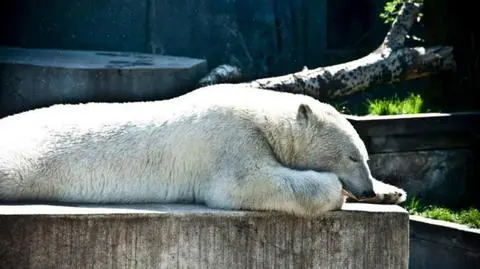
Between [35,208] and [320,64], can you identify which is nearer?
[35,208]

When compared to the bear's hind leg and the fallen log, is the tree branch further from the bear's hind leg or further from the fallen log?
the bear's hind leg

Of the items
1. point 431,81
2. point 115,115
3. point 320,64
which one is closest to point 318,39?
point 320,64

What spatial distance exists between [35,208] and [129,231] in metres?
0.50

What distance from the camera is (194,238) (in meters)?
5.14

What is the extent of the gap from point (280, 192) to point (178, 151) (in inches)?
24.3

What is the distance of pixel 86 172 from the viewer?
5.35 metres

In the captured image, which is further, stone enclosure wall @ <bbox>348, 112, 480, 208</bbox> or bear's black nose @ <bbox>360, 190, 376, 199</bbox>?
stone enclosure wall @ <bbox>348, 112, 480, 208</bbox>

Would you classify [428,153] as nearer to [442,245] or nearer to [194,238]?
[442,245]

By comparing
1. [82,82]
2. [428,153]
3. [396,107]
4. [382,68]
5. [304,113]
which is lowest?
[428,153]

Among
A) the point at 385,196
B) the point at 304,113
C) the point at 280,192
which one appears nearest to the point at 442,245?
the point at 385,196

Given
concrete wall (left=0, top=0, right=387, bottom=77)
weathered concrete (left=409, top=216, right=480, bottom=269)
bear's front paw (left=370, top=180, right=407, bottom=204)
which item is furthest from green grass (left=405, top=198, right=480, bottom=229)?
concrete wall (left=0, top=0, right=387, bottom=77)

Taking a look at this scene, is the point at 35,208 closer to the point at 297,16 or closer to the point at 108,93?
the point at 108,93

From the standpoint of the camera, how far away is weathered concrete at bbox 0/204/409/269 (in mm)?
5031

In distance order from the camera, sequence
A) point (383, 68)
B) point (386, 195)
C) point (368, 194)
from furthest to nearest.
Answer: point (383, 68) → point (386, 195) → point (368, 194)
